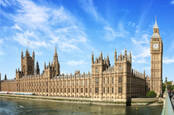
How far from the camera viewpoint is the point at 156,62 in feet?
385

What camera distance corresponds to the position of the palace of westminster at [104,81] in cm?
9006

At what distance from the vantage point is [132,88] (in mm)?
95688

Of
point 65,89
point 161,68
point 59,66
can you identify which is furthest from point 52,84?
point 161,68

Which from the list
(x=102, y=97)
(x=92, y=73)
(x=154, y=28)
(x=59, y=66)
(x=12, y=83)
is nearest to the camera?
Result: (x=102, y=97)

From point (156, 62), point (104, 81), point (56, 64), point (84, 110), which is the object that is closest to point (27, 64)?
point (56, 64)

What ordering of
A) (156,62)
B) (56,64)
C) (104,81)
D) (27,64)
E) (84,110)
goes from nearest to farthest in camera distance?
(84,110)
(104,81)
(156,62)
(56,64)
(27,64)

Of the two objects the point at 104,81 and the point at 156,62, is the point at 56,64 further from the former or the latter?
the point at 156,62

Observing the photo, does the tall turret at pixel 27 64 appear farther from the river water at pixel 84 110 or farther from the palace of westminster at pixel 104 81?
the river water at pixel 84 110

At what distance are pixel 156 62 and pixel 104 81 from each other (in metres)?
41.5

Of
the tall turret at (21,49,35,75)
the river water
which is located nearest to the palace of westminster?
the tall turret at (21,49,35,75)

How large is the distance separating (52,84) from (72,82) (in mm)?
19357

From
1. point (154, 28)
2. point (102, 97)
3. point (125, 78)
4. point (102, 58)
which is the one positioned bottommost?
point (102, 97)

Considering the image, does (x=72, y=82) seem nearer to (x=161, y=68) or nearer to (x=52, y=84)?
(x=52, y=84)

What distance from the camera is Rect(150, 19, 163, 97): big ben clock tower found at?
115 m
